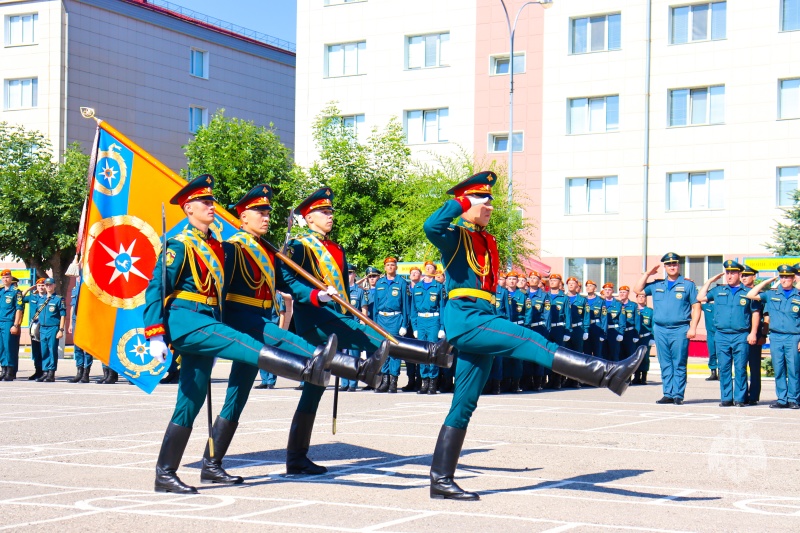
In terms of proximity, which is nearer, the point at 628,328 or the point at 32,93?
the point at 628,328

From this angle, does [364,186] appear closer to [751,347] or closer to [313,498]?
[751,347]

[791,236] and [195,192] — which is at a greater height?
[791,236]

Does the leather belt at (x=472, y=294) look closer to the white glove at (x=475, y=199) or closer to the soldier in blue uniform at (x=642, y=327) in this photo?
the white glove at (x=475, y=199)

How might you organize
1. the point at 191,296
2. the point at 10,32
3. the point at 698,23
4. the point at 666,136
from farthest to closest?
1. the point at 10,32
2. the point at 666,136
3. the point at 698,23
4. the point at 191,296

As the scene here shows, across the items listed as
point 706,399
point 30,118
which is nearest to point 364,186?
point 30,118

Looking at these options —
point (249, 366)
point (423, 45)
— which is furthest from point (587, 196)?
point (249, 366)

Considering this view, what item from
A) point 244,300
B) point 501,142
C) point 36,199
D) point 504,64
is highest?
point 504,64

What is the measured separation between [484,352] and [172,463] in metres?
2.29

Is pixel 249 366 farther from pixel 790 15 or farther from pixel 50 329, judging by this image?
pixel 790 15

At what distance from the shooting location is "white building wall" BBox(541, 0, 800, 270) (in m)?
36.4

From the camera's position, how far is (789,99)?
1423 inches

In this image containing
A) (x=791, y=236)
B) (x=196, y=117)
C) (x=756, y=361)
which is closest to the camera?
(x=756, y=361)

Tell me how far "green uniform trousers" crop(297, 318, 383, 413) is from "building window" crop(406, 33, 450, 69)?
3387cm

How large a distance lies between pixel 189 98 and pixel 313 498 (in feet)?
154
